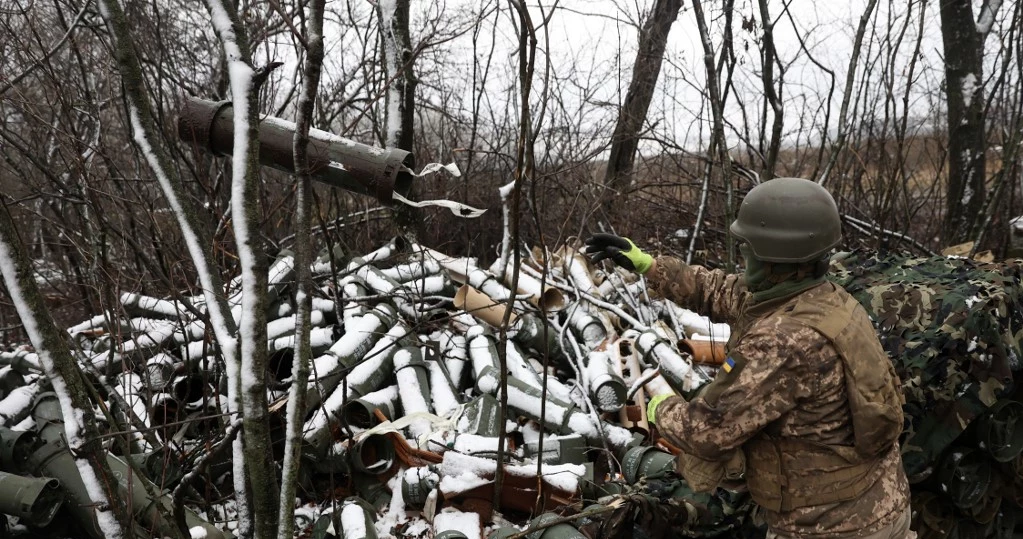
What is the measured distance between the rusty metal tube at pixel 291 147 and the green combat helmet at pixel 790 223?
1183 millimetres

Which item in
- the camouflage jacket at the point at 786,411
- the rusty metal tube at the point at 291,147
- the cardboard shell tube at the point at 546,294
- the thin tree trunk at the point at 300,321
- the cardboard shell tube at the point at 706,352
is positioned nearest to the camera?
the thin tree trunk at the point at 300,321

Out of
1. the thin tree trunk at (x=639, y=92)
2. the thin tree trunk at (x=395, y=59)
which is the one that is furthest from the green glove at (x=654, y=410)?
the thin tree trunk at (x=639, y=92)

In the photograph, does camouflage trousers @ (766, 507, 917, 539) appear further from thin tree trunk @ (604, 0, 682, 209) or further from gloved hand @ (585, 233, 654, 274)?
thin tree trunk @ (604, 0, 682, 209)

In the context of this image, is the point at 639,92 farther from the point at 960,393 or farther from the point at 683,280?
the point at 960,393

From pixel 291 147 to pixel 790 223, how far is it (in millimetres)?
1642

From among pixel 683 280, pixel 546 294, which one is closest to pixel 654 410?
pixel 683 280

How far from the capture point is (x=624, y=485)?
3020 mm

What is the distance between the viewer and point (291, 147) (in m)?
2.14

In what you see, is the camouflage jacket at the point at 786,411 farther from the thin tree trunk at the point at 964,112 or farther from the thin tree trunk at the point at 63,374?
the thin tree trunk at the point at 964,112

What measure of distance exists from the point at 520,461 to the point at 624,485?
0.55 metres

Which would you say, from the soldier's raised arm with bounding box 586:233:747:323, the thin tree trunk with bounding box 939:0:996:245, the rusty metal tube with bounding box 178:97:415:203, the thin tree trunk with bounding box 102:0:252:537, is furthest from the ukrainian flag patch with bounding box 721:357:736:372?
the thin tree trunk with bounding box 939:0:996:245

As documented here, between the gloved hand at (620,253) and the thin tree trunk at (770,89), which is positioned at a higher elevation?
the thin tree trunk at (770,89)

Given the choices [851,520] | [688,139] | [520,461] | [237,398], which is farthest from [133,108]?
[688,139]

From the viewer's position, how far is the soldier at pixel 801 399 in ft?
6.33
